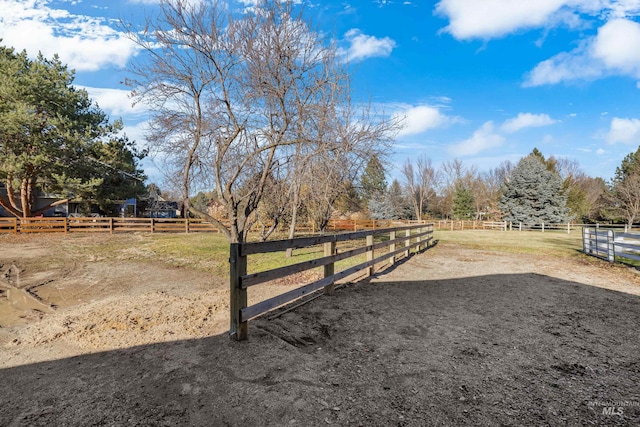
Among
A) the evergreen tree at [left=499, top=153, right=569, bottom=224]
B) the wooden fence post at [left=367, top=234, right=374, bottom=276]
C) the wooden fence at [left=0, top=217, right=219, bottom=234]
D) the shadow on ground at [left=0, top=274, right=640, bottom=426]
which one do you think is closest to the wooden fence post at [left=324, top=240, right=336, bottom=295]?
the shadow on ground at [left=0, top=274, right=640, bottom=426]

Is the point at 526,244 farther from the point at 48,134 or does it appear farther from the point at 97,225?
the point at 48,134

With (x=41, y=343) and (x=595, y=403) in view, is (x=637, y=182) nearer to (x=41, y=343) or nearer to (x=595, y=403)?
(x=595, y=403)

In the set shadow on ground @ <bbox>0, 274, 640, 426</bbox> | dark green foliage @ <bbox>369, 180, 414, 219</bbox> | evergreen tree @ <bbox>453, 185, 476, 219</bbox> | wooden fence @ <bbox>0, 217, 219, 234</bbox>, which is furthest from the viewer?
evergreen tree @ <bbox>453, 185, 476, 219</bbox>

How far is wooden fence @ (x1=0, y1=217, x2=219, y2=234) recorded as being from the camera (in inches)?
738

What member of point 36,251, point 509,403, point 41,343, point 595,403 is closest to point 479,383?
point 509,403

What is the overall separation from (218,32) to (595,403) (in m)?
8.43

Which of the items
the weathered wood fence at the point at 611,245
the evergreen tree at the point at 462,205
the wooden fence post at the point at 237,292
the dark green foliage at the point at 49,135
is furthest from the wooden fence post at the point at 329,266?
the evergreen tree at the point at 462,205

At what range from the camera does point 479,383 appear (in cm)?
274

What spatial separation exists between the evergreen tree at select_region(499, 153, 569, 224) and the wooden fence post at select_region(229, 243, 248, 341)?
127 feet

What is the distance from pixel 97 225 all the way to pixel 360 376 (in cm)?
2396

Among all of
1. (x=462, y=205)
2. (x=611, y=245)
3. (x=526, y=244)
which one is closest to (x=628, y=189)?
(x=462, y=205)

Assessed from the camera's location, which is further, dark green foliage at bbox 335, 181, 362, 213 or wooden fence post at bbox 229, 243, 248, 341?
dark green foliage at bbox 335, 181, 362, 213

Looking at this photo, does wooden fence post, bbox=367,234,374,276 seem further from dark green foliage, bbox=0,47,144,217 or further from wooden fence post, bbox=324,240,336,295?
dark green foliage, bbox=0,47,144,217

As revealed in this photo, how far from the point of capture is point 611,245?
9.83 m
